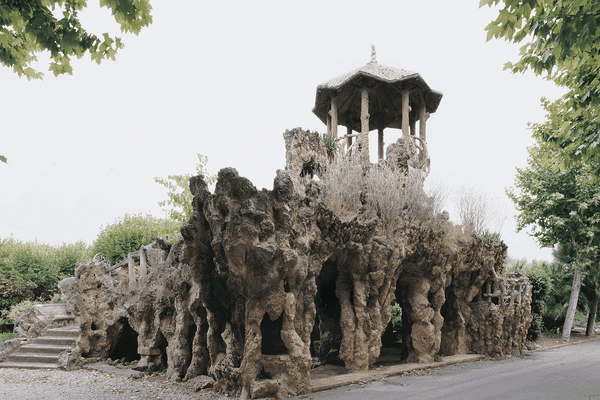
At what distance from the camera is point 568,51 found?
5.70 metres

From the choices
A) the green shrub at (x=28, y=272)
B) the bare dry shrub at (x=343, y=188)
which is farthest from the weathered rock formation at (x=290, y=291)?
the green shrub at (x=28, y=272)

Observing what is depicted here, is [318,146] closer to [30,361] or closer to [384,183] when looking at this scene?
[384,183]

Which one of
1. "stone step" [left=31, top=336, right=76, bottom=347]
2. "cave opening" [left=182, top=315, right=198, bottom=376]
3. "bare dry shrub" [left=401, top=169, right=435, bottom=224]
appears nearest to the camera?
"cave opening" [left=182, top=315, right=198, bottom=376]

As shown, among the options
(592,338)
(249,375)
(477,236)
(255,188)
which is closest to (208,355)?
(249,375)

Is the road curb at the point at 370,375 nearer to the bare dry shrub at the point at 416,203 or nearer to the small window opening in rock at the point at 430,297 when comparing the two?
the small window opening in rock at the point at 430,297

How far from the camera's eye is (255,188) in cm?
794

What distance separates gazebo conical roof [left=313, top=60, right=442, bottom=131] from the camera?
615 inches

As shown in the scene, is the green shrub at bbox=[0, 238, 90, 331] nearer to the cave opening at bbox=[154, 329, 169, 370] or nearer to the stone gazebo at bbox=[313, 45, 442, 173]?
the cave opening at bbox=[154, 329, 169, 370]

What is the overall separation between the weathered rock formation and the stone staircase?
1.38 meters

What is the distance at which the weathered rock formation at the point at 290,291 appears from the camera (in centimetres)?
796

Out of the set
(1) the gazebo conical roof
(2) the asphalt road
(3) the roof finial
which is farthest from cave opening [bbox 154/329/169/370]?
(3) the roof finial

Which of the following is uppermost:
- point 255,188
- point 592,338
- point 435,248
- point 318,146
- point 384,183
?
point 318,146

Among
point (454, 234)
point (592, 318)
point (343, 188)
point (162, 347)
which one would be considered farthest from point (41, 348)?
point (592, 318)

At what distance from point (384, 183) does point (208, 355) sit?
695 cm
